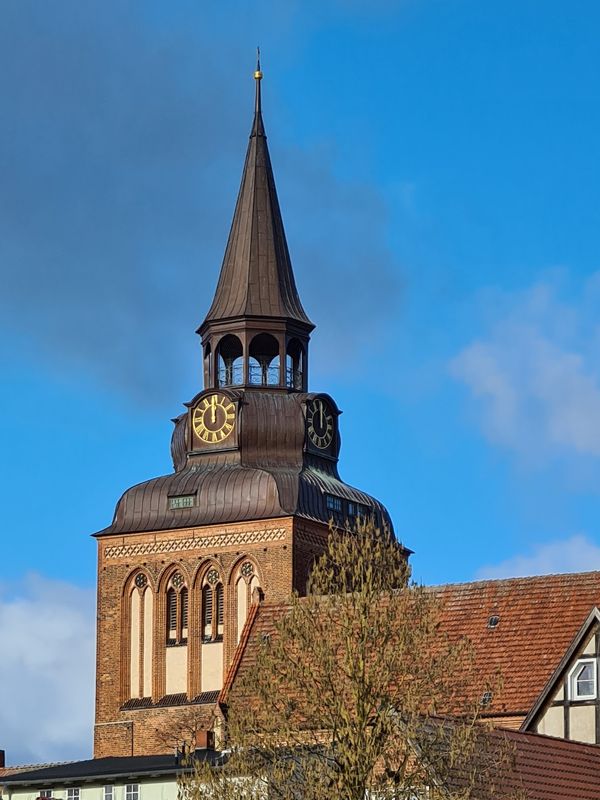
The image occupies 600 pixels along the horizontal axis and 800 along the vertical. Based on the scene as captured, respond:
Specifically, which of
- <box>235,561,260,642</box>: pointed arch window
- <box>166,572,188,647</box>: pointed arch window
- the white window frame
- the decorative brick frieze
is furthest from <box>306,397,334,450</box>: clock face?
the white window frame

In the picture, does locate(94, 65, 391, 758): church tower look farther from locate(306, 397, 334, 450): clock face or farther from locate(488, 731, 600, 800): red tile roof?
locate(488, 731, 600, 800): red tile roof

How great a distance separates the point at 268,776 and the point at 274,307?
42124 millimetres

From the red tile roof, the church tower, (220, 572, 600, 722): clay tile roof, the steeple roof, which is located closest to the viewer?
the red tile roof

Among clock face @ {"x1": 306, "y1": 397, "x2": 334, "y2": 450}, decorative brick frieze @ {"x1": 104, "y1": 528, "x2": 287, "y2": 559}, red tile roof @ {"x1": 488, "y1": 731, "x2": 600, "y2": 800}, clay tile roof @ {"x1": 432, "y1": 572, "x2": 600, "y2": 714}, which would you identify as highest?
clock face @ {"x1": 306, "y1": 397, "x2": 334, "y2": 450}

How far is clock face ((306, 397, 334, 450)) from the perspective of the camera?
282ft

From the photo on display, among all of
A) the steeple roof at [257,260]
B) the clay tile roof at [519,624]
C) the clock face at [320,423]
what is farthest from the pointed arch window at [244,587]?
the clay tile roof at [519,624]

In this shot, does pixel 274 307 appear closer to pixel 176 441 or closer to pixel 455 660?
Result: pixel 176 441

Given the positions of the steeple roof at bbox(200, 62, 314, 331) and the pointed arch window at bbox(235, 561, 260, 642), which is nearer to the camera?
the pointed arch window at bbox(235, 561, 260, 642)

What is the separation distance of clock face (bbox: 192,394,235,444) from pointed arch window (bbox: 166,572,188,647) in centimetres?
468

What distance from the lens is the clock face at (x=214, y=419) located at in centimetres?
8600

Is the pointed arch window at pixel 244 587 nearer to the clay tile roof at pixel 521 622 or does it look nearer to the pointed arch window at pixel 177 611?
the pointed arch window at pixel 177 611

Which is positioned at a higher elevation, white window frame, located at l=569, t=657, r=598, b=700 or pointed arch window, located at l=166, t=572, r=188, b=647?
pointed arch window, located at l=166, t=572, r=188, b=647

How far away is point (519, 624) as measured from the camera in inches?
2596

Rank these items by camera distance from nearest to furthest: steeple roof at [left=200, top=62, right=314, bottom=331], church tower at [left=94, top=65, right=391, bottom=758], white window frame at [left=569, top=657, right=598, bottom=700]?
white window frame at [left=569, top=657, right=598, bottom=700]
church tower at [left=94, top=65, right=391, bottom=758]
steeple roof at [left=200, top=62, right=314, bottom=331]
